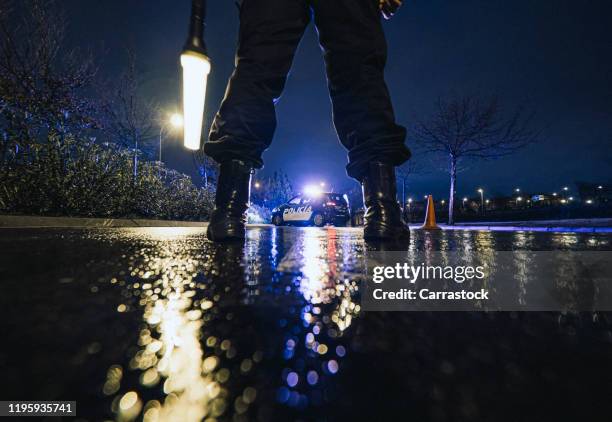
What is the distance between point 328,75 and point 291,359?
169cm

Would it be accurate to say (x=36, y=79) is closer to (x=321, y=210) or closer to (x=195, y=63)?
(x=195, y=63)

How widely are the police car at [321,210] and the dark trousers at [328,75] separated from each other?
422 inches

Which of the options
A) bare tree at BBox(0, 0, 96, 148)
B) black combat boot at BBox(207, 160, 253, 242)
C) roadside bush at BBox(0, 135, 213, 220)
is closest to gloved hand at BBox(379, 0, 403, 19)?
black combat boot at BBox(207, 160, 253, 242)

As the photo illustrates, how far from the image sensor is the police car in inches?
486

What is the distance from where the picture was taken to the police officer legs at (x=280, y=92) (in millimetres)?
1370

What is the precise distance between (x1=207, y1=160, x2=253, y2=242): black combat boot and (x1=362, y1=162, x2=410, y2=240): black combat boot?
1.92ft

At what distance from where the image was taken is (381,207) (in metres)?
1.42

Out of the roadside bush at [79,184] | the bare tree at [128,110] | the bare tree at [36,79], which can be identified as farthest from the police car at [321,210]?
the bare tree at [36,79]

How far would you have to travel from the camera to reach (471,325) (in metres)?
0.28

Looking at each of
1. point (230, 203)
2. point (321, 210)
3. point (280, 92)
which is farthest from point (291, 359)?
point (321, 210)

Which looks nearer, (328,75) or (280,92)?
(280,92)

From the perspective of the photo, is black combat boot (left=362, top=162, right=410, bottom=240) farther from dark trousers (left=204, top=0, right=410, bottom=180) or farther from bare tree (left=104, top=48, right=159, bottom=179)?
bare tree (left=104, top=48, right=159, bottom=179)

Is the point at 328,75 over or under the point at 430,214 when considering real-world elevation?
over

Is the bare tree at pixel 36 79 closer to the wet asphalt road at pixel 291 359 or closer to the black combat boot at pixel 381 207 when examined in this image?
the black combat boot at pixel 381 207
